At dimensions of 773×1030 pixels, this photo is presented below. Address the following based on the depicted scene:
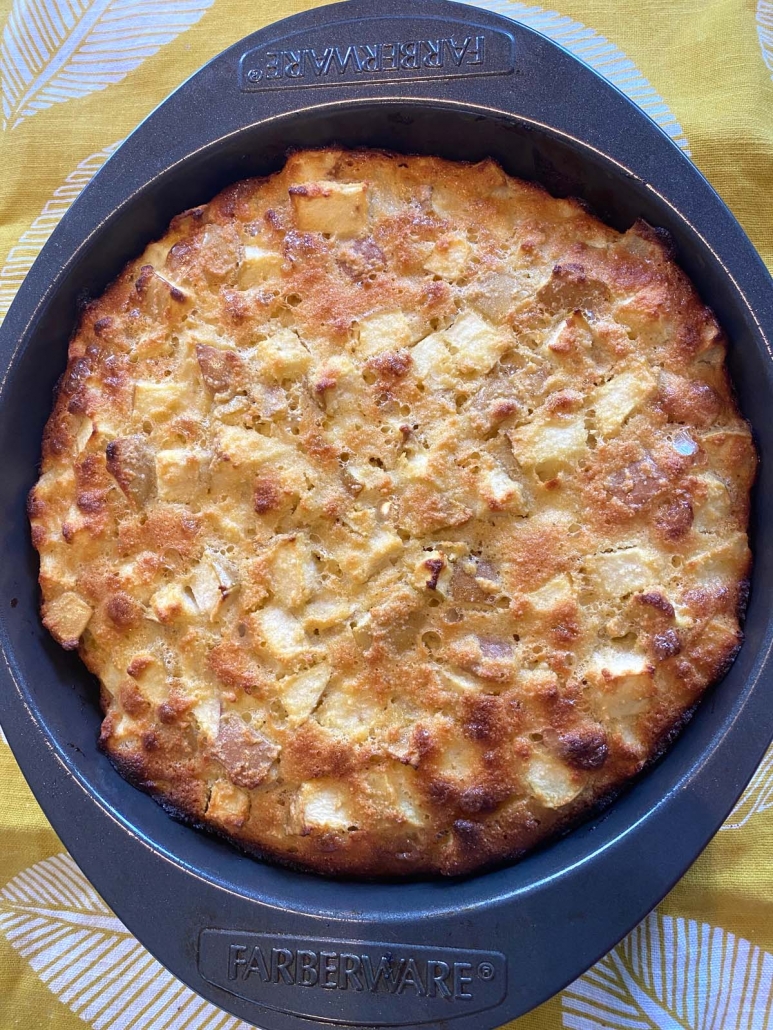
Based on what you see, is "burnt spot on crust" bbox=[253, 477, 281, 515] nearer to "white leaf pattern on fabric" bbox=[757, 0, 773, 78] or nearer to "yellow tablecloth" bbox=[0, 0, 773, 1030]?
"yellow tablecloth" bbox=[0, 0, 773, 1030]

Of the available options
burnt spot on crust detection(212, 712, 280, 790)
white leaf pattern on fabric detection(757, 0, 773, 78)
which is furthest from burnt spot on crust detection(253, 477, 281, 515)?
white leaf pattern on fabric detection(757, 0, 773, 78)

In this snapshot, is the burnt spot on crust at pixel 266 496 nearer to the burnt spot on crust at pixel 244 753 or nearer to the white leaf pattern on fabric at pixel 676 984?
the burnt spot on crust at pixel 244 753

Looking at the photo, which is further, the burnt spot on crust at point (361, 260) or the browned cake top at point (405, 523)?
the burnt spot on crust at point (361, 260)

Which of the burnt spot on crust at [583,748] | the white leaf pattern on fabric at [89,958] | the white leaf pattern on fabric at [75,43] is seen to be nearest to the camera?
the burnt spot on crust at [583,748]

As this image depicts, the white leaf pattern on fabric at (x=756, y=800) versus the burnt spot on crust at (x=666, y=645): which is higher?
the burnt spot on crust at (x=666, y=645)

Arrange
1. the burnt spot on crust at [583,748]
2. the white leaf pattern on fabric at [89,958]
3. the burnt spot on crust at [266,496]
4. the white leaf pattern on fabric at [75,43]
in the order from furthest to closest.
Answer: the white leaf pattern on fabric at [75,43], the white leaf pattern on fabric at [89,958], the burnt spot on crust at [266,496], the burnt spot on crust at [583,748]

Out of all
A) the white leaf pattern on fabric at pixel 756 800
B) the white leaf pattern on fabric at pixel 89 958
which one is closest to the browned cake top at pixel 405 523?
the white leaf pattern on fabric at pixel 756 800
